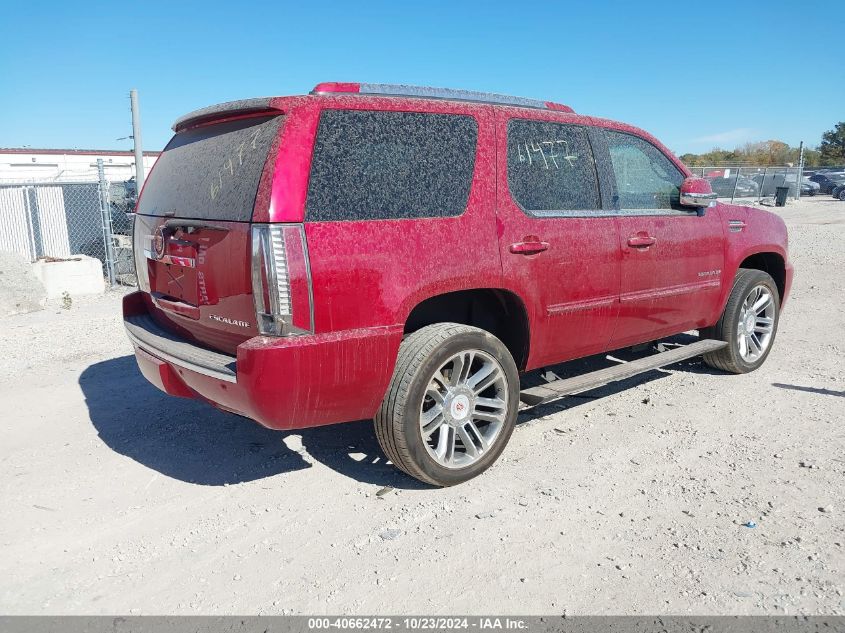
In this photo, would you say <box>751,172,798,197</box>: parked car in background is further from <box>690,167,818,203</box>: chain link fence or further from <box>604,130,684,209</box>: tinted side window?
<box>604,130,684,209</box>: tinted side window

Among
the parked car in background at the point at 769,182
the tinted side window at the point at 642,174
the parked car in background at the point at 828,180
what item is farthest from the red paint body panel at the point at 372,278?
the parked car in background at the point at 828,180

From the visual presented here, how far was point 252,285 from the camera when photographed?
3.02 m

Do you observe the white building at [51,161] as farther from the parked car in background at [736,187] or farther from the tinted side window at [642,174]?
the tinted side window at [642,174]

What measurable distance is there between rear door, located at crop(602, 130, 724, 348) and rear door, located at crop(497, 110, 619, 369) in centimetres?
18

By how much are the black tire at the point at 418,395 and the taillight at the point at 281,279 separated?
618 millimetres

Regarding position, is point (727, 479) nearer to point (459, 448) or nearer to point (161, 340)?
point (459, 448)

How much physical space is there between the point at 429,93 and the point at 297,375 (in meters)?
1.77

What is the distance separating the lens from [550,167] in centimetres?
411

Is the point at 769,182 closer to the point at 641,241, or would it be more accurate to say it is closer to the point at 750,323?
the point at 750,323

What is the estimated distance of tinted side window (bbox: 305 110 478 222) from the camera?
317 cm

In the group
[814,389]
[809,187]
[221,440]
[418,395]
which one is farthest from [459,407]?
[809,187]

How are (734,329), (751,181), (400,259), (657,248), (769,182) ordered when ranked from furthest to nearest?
(769,182), (751,181), (734,329), (657,248), (400,259)

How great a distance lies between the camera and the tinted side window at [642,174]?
15.0ft

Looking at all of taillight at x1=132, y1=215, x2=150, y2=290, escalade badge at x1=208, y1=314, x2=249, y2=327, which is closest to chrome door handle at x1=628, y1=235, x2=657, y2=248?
escalade badge at x1=208, y1=314, x2=249, y2=327
